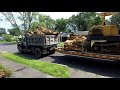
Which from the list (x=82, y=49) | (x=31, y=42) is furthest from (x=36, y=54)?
(x=82, y=49)

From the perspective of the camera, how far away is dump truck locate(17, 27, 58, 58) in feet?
43.6

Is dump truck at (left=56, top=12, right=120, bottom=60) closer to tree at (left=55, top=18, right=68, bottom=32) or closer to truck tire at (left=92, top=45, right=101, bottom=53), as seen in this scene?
truck tire at (left=92, top=45, right=101, bottom=53)

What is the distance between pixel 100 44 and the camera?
10195mm

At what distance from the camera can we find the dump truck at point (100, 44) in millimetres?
9508

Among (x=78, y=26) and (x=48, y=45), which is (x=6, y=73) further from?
(x=78, y=26)

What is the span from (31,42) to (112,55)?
24.1ft

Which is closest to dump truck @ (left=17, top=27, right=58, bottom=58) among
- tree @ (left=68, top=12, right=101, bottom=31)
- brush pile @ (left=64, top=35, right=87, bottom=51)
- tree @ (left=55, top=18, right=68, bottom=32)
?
brush pile @ (left=64, top=35, right=87, bottom=51)

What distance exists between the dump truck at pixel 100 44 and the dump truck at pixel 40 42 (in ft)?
7.93

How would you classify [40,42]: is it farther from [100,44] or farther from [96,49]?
[100,44]

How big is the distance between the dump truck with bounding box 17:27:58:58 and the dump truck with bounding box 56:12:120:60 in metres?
2.42

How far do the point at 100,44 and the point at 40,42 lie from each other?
198 inches

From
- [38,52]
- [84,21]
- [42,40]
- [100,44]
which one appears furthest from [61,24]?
[100,44]

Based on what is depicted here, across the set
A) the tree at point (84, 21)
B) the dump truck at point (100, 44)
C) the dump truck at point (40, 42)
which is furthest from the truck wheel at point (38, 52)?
the tree at point (84, 21)

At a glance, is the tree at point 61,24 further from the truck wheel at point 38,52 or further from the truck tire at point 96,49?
the truck tire at point 96,49
